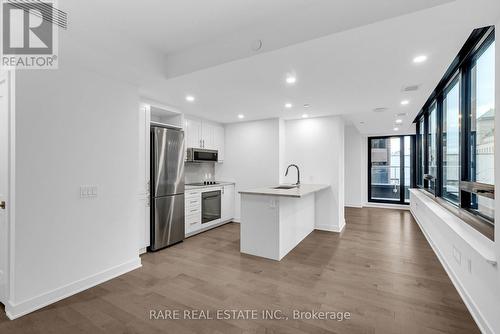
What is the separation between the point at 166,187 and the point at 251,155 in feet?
7.34

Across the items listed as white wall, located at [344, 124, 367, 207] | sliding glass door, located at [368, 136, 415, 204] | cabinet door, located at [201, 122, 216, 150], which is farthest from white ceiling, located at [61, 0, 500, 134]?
sliding glass door, located at [368, 136, 415, 204]

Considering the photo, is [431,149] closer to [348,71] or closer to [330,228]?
[330,228]

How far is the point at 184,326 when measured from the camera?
6.51 feet

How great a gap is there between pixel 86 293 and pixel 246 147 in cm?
393

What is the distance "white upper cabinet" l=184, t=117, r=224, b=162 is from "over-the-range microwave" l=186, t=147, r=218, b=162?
0.46ft

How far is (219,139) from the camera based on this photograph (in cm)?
575

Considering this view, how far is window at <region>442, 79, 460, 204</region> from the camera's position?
10.4 ft

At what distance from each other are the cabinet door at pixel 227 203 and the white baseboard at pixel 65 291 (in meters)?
2.41

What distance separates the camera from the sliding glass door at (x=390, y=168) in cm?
743

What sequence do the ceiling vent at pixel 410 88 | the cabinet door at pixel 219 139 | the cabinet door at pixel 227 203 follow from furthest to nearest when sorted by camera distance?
the cabinet door at pixel 219 139
the cabinet door at pixel 227 203
the ceiling vent at pixel 410 88

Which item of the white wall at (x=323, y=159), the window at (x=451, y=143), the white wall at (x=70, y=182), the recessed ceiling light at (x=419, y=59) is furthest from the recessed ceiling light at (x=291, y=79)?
the white wall at (x=323, y=159)

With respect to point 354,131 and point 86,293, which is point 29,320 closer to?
point 86,293

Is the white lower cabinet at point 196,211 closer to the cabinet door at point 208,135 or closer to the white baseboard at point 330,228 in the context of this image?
the cabinet door at point 208,135

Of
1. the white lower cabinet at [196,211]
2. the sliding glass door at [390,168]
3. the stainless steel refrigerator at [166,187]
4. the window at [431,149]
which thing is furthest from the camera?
the sliding glass door at [390,168]
